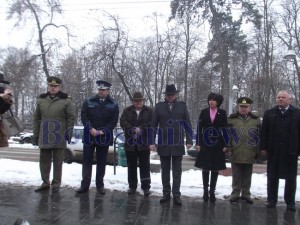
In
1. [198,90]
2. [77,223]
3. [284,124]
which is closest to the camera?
[77,223]

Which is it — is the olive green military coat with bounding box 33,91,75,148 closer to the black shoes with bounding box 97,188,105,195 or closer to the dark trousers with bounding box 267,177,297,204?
the black shoes with bounding box 97,188,105,195

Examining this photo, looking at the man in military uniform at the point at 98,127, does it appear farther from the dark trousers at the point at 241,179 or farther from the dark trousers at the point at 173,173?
the dark trousers at the point at 241,179

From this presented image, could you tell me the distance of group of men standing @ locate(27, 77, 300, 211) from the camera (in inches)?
236

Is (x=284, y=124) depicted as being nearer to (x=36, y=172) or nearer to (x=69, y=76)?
(x=36, y=172)

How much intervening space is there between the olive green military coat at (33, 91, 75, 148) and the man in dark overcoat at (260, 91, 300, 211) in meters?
3.42

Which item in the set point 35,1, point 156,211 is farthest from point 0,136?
point 35,1

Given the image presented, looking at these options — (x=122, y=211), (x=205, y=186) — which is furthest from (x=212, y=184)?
(x=122, y=211)

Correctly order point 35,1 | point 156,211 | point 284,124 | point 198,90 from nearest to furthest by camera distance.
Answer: point 156,211 → point 284,124 → point 35,1 → point 198,90

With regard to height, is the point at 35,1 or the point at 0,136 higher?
the point at 35,1

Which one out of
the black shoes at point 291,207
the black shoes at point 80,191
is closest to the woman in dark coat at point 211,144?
the black shoes at point 291,207

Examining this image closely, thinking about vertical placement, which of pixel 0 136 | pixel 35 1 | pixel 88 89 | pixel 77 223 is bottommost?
pixel 77 223

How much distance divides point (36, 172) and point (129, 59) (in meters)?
23.3

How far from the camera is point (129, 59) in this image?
30.4 m

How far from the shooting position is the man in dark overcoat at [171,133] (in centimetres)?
609
